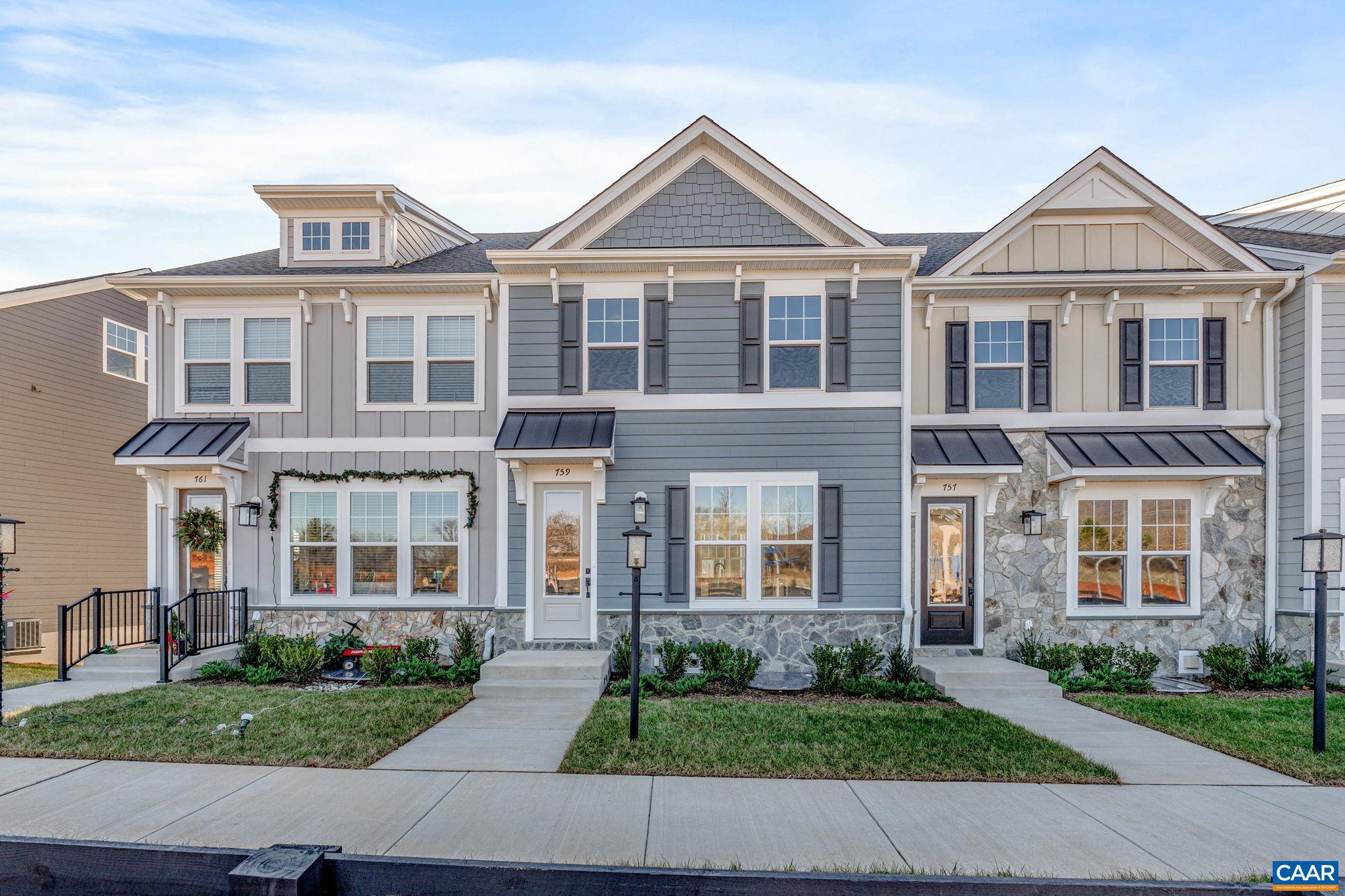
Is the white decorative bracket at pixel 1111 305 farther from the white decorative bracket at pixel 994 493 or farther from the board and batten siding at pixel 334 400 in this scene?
the board and batten siding at pixel 334 400

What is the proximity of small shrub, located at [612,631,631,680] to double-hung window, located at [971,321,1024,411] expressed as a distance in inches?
232

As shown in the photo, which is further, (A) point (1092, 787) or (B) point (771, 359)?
(B) point (771, 359)

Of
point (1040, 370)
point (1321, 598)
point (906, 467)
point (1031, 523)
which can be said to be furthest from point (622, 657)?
point (1321, 598)

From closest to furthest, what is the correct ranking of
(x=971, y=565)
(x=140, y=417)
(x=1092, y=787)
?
(x=1092, y=787), (x=971, y=565), (x=140, y=417)

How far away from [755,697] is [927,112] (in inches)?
387

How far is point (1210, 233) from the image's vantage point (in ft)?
32.6

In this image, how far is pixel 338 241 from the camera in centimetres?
1123

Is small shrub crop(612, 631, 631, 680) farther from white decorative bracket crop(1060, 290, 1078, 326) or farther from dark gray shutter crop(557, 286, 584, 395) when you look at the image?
white decorative bracket crop(1060, 290, 1078, 326)

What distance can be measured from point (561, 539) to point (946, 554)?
5394 mm

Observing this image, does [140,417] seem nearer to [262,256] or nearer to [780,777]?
[262,256]

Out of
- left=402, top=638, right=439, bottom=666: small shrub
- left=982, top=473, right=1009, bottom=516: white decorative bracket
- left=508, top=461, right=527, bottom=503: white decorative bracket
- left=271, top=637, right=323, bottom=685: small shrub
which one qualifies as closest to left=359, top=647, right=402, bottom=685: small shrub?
left=402, top=638, right=439, bottom=666: small shrub

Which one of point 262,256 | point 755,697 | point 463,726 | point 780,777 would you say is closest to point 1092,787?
point 780,777

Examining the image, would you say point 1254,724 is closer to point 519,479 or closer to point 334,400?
point 519,479

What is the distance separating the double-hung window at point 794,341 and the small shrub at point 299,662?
6981mm
